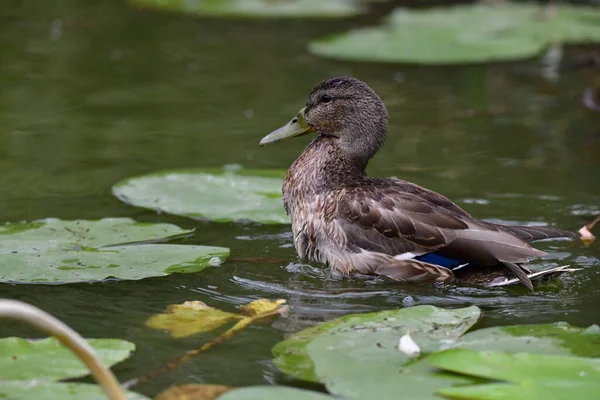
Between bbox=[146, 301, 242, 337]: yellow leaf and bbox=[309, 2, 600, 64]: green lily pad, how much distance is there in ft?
19.1

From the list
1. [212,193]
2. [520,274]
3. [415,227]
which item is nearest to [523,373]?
[520,274]

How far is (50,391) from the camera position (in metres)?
3.92

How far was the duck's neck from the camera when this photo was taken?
6.50m

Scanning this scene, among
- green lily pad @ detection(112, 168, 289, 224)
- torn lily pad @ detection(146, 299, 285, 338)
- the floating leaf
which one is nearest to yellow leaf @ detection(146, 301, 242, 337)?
torn lily pad @ detection(146, 299, 285, 338)

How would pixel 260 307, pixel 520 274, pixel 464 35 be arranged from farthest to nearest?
1. pixel 464 35
2. pixel 520 274
3. pixel 260 307

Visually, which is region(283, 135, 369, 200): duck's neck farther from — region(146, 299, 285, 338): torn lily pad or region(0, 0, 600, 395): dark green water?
region(146, 299, 285, 338): torn lily pad

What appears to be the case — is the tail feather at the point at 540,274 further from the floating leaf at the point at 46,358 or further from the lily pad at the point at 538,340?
the floating leaf at the point at 46,358

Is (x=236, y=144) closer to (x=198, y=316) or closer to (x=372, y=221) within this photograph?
(x=372, y=221)

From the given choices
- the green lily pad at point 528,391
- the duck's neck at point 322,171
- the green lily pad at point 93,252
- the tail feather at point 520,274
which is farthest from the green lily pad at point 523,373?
the duck's neck at point 322,171

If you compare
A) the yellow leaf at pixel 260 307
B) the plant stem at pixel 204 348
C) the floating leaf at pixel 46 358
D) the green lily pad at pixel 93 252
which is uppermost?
the green lily pad at pixel 93 252

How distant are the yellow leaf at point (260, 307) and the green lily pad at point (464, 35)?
18.5ft

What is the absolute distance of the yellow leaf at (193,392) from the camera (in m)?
4.15

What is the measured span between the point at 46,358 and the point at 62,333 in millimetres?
1022

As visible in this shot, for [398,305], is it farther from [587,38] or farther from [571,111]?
[587,38]
